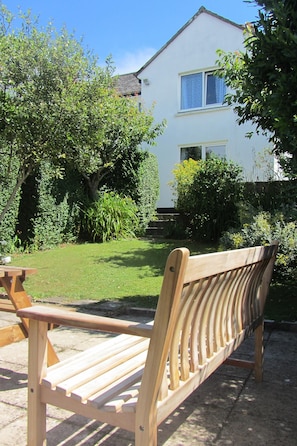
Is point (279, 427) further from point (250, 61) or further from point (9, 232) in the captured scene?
point (9, 232)

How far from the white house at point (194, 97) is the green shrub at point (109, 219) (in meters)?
3.58

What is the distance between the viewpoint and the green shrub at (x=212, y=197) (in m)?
10.4

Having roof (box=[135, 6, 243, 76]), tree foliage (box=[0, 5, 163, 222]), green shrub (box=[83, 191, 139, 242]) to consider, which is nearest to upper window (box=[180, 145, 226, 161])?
roof (box=[135, 6, 243, 76])

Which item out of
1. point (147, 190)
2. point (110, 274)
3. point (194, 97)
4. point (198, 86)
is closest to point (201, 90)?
point (198, 86)

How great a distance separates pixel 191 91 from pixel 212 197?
7.01m

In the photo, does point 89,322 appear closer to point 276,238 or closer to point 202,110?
point 276,238

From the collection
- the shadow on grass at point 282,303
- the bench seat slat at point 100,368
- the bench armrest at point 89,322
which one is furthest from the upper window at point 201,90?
the bench armrest at point 89,322

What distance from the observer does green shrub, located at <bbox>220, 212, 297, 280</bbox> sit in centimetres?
554

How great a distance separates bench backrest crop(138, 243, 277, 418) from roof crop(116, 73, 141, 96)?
1651cm

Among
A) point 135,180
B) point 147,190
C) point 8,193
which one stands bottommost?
Result: point 8,193

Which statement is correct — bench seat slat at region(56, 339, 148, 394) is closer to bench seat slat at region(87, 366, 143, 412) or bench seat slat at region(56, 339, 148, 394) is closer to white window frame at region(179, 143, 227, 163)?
bench seat slat at region(87, 366, 143, 412)

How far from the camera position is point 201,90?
1552 centimetres

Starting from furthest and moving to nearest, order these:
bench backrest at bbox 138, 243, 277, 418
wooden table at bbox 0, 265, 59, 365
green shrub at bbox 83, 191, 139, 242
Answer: green shrub at bbox 83, 191, 139, 242 → wooden table at bbox 0, 265, 59, 365 → bench backrest at bbox 138, 243, 277, 418

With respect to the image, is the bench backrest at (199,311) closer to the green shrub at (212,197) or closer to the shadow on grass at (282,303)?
the shadow on grass at (282,303)
